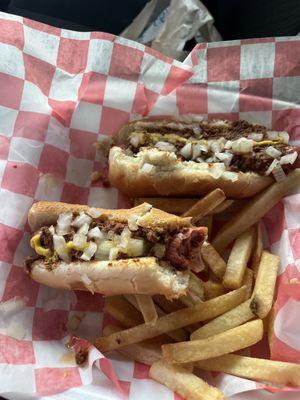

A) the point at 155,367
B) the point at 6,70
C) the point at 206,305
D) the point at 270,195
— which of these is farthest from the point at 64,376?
the point at 6,70

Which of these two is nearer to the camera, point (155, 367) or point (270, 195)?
point (155, 367)

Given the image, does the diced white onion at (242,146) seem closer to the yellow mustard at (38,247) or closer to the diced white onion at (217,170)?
the diced white onion at (217,170)

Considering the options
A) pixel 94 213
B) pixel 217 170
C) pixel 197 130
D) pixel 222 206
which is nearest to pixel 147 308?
pixel 94 213

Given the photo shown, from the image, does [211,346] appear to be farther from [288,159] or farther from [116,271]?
[288,159]

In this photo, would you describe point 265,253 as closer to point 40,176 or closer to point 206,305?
point 206,305

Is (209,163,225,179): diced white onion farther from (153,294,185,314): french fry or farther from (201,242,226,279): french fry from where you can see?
(153,294,185,314): french fry

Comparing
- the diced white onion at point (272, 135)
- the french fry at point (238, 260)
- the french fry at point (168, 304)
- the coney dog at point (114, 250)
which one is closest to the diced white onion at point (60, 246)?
the coney dog at point (114, 250)
